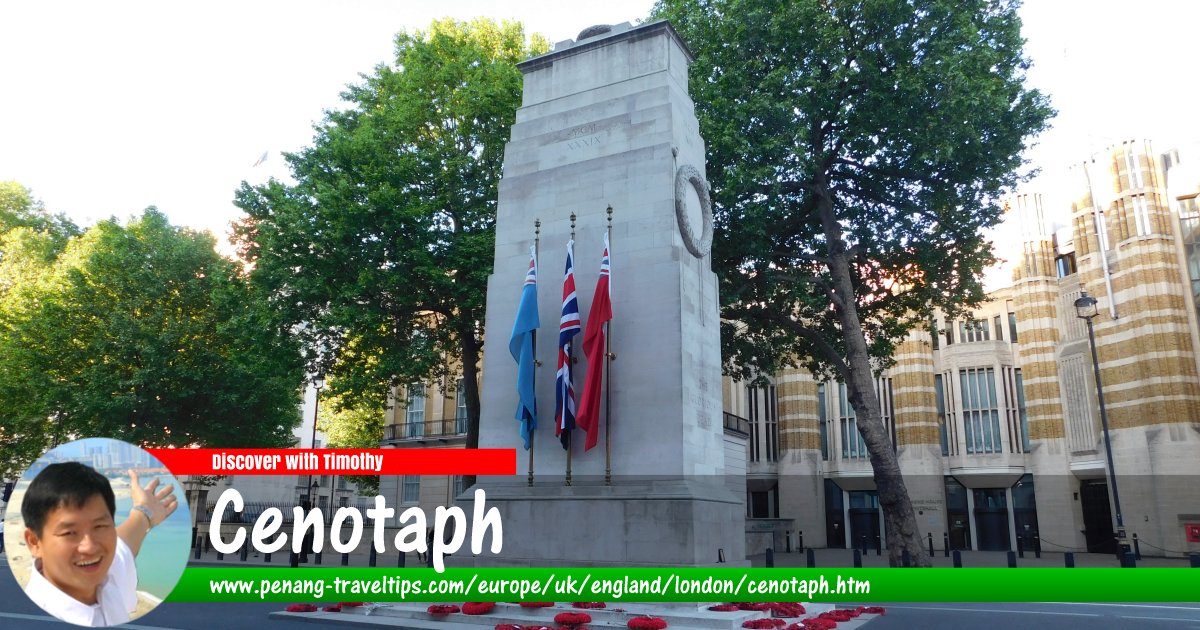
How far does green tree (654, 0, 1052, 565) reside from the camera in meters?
19.8

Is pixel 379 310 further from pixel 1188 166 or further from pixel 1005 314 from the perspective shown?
pixel 1188 166

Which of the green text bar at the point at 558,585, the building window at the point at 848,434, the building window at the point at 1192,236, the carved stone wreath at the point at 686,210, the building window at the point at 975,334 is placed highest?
the building window at the point at 1192,236

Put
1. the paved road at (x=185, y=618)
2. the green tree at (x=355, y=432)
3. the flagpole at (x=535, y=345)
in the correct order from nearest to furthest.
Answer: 1. the paved road at (x=185, y=618)
2. the flagpole at (x=535, y=345)
3. the green tree at (x=355, y=432)

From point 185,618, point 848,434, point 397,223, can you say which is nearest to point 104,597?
point 185,618

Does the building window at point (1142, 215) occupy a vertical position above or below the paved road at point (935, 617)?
above

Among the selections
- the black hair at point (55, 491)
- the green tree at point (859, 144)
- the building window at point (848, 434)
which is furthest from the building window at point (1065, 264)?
the black hair at point (55, 491)

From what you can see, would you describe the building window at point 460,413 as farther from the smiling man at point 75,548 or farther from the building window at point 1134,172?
the smiling man at point 75,548

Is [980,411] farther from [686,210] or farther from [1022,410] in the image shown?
[686,210]

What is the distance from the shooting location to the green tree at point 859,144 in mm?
19828

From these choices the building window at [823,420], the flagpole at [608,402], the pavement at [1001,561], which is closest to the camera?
the flagpole at [608,402]

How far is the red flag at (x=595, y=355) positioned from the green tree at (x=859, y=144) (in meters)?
9.56

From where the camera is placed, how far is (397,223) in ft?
71.2

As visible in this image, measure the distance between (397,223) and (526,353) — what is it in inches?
435

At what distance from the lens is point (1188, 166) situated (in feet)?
106
